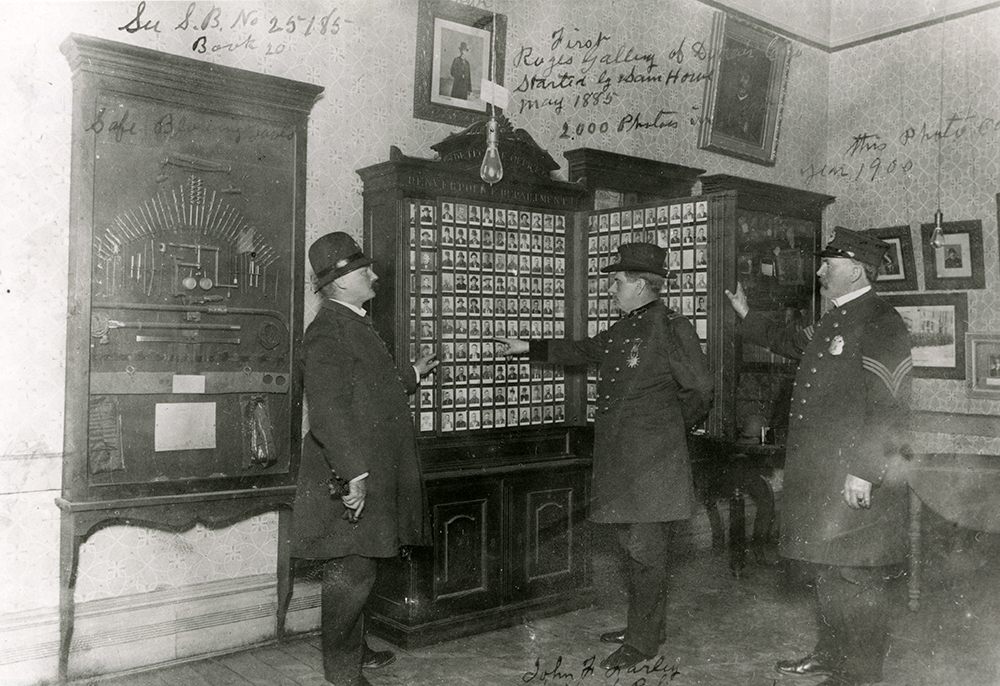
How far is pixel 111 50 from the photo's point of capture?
340 centimetres

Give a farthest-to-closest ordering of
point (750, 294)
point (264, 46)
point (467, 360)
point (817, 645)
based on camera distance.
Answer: point (750, 294)
point (467, 360)
point (264, 46)
point (817, 645)

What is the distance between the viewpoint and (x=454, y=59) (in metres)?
4.62

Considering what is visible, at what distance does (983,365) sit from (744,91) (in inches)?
102

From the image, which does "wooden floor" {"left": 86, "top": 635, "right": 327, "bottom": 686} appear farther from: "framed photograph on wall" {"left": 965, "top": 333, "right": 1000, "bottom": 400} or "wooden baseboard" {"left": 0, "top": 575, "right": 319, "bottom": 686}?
"framed photograph on wall" {"left": 965, "top": 333, "right": 1000, "bottom": 400}

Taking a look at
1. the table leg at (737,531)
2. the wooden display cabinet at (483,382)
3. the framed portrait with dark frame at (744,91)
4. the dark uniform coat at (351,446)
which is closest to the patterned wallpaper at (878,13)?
the framed portrait with dark frame at (744,91)

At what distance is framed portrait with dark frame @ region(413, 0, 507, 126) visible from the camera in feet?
14.8

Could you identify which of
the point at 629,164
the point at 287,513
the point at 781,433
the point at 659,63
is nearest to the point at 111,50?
the point at 287,513

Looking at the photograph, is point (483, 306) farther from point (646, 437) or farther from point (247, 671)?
point (247, 671)

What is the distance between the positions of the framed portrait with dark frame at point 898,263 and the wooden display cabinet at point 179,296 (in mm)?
4551

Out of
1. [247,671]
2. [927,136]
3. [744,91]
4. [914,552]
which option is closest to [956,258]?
[927,136]

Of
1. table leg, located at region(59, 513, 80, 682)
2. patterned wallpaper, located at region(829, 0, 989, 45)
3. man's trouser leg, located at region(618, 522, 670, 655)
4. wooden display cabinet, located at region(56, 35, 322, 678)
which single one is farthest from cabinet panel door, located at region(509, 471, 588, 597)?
patterned wallpaper, located at region(829, 0, 989, 45)

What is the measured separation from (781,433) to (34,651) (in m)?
4.10

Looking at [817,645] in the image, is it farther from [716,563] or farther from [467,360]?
[467,360]

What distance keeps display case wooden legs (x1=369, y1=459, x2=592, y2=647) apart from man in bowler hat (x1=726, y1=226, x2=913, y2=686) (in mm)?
1281
